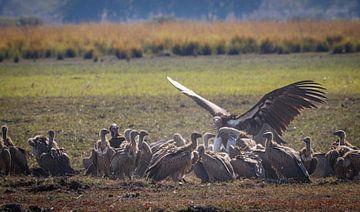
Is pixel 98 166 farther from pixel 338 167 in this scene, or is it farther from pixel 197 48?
pixel 197 48

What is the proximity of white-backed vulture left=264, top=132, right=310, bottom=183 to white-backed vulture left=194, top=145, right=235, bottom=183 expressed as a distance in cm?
65

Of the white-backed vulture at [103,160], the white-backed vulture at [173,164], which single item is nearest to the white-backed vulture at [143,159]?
the white-backed vulture at [103,160]

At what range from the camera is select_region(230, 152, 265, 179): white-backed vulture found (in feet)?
48.6

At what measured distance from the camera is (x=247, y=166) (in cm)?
1484

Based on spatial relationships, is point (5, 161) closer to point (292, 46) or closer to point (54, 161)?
point (54, 161)

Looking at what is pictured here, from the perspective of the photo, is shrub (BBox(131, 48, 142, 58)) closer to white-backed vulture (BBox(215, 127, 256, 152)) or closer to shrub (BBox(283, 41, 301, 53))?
shrub (BBox(283, 41, 301, 53))

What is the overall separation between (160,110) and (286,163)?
9855 mm

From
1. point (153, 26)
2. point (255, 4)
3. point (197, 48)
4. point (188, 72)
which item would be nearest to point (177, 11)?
point (255, 4)

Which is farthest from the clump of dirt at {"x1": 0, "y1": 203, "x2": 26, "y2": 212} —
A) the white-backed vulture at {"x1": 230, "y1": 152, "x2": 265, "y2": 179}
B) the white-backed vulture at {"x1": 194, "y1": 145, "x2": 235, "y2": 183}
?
the white-backed vulture at {"x1": 230, "y1": 152, "x2": 265, "y2": 179}

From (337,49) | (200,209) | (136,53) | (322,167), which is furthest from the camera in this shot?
(136,53)

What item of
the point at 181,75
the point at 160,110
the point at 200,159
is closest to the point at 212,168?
the point at 200,159

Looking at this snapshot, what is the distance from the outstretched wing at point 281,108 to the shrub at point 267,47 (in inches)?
1108

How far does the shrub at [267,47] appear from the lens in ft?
148

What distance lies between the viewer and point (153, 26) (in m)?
53.4
